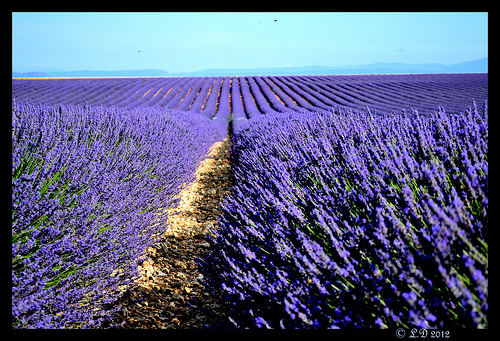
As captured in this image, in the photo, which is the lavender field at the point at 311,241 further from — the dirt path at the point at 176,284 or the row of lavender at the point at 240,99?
the row of lavender at the point at 240,99

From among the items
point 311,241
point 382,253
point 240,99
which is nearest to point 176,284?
point 311,241

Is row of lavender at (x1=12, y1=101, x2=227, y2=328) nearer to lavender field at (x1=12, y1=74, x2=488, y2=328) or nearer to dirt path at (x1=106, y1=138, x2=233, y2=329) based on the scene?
lavender field at (x1=12, y1=74, x2=488, y2=328)

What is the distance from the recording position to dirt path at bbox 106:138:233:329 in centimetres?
189

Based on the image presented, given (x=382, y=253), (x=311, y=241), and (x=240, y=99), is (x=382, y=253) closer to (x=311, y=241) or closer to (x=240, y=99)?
(x=311, y=241)

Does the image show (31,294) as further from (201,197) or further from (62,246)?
(201,197)

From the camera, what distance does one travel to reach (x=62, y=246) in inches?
64.1

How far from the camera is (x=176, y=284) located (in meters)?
2.28

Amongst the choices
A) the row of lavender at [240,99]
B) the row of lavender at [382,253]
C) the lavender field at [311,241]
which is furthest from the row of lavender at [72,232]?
the row of lavender at [240,99]

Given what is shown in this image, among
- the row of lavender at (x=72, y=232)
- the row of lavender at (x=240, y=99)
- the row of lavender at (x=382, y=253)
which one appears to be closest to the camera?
the row of lavender at (x=382, y=253)

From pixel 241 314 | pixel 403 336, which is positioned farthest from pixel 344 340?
pixel 241 314

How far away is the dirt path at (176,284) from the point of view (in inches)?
74.5

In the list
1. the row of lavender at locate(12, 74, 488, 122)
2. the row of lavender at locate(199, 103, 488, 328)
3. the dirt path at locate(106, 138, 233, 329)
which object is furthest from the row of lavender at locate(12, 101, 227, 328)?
the row of lavender at locate(12, 74, 488, 122)

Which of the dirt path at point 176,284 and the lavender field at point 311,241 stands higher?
the lavender field at point 311,241
